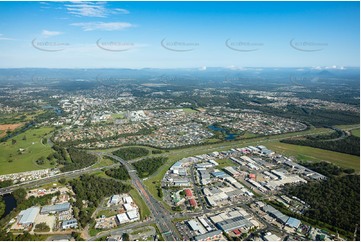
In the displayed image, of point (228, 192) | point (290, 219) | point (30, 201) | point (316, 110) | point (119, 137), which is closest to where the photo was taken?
point (290, 219)

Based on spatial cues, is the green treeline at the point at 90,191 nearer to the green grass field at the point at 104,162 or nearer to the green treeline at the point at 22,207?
the green treeline at the point at 22,207

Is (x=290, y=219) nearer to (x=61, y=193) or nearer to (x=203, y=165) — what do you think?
(x=203, y=165)

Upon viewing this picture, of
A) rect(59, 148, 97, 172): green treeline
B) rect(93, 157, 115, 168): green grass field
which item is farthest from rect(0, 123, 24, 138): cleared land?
rect(93, 157, 115, 168): green grass field

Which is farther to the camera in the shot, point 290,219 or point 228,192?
point 228,192

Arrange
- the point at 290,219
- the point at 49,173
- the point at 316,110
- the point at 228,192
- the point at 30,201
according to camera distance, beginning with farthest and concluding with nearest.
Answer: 1. the point at 316,110
2. the point at 49,173
3. the point at 228,192
4. the point at 30,201
5. the point at 290,219

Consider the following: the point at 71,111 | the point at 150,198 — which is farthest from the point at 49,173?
the point at 71,111

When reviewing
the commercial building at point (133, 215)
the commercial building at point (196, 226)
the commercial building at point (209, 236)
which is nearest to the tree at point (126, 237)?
the commercial building at point (133, 215)
